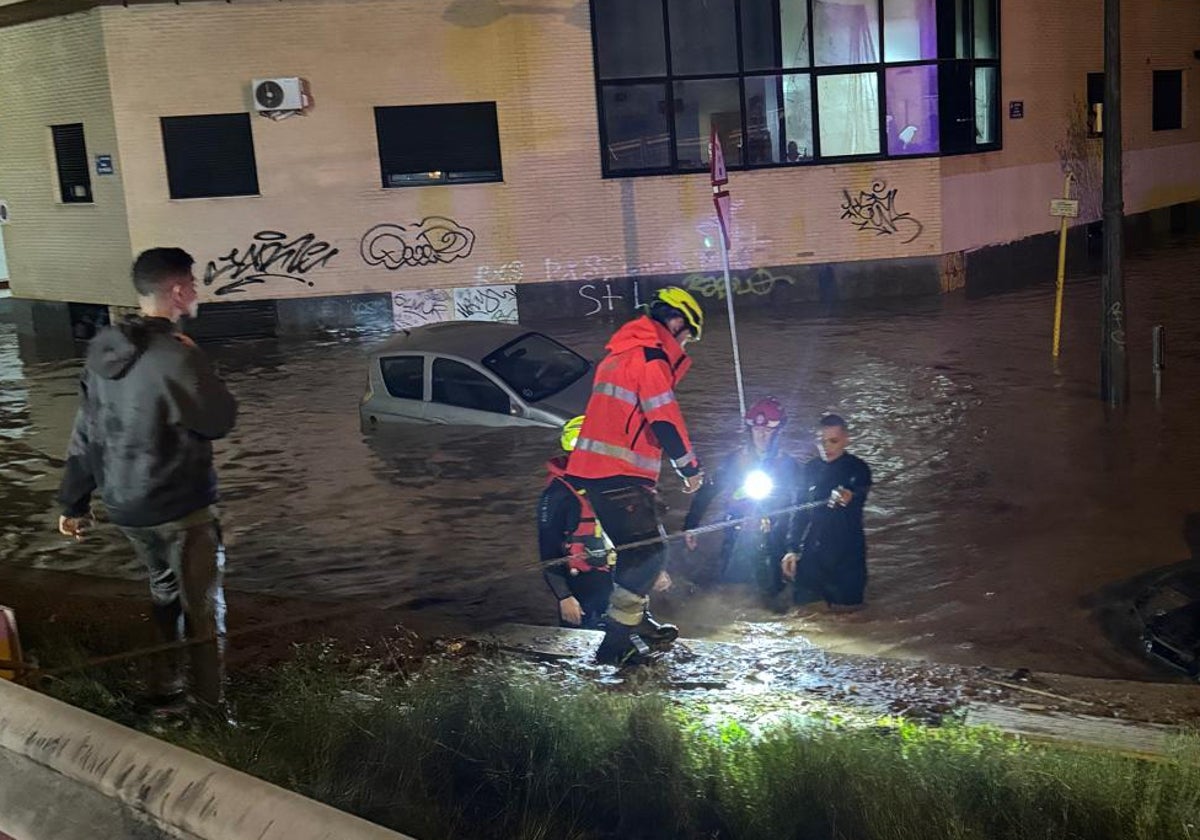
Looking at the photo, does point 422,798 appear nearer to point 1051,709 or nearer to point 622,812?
point 622,812

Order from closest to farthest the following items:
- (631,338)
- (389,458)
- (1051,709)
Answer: (1051,709) → (631,338) → (389,458)

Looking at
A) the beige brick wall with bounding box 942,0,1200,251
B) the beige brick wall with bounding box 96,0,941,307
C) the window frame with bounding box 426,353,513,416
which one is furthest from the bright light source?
the beige brick wall with bounding box 942,0,1200,251

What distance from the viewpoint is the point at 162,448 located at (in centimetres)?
539

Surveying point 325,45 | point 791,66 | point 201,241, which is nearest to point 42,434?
point 201,241

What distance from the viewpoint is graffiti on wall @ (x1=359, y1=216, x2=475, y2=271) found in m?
21.4

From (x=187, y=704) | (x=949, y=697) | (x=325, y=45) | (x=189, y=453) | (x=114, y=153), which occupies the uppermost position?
(x=325, y=45)

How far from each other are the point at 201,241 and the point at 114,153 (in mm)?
2007

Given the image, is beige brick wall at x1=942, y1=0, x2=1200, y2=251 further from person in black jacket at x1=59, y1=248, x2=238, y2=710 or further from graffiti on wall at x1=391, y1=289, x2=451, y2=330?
person in black jacket at x1=59, y1=248, x2=238, y2=710

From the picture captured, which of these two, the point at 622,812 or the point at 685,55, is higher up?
the point at 685,55

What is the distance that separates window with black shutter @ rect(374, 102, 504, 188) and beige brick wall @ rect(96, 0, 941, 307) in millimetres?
180

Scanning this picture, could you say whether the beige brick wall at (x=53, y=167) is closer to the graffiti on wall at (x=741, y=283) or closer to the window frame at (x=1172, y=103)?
the graffiti on wall at (x=741, y=283)

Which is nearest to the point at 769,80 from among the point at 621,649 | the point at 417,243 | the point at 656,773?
the point at 417,243

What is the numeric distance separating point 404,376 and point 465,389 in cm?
79

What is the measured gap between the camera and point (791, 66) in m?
21.3
